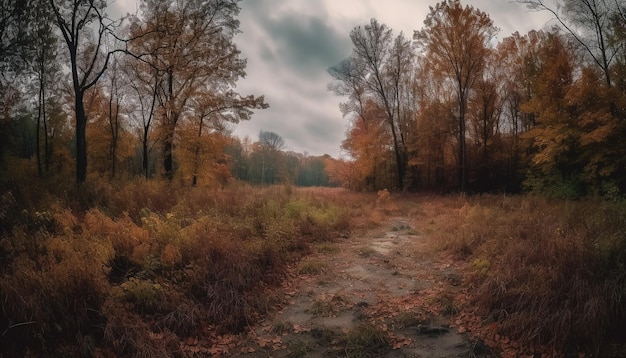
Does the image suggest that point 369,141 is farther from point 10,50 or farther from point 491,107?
point 10,50

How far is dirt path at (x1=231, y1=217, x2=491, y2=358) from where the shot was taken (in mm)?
4395

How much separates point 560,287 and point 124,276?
21.0 ft

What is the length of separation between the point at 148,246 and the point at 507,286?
19.2 ft

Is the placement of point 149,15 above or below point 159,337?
above

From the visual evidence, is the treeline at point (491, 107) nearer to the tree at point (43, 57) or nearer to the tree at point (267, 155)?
the tree at point (43, 57)

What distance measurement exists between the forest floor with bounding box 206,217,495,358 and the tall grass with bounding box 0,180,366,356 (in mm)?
512

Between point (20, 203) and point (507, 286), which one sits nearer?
point (507, 286)

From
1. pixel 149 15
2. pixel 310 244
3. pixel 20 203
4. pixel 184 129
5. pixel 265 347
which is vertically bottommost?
pixel 265 347

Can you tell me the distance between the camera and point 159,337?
14.3 feet

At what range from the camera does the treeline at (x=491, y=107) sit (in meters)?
15.7

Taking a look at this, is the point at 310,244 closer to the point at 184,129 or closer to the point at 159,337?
the point at 159,337

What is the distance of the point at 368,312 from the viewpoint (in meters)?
5.27

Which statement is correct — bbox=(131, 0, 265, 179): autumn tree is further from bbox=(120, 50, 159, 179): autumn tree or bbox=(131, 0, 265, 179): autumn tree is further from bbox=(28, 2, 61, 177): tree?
bbox=(28, 2, 61, 177): tree

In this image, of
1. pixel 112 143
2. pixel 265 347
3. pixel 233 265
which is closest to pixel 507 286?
pixel 265 347
